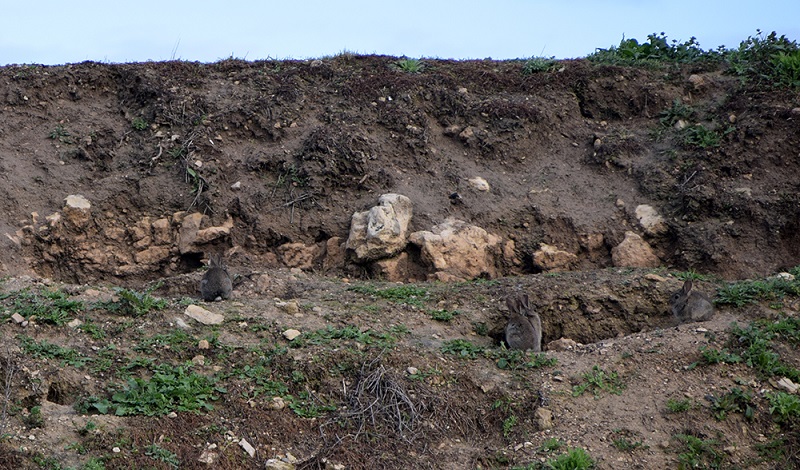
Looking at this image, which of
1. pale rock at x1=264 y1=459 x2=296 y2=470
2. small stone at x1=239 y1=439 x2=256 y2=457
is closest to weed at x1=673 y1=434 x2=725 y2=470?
pale rock at x1=264 y1=459 x2=296 y2=470

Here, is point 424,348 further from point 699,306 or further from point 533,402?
point 699,306

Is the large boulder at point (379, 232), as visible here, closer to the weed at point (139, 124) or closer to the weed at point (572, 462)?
the weed at point (139, 124)

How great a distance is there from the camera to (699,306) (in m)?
10.3

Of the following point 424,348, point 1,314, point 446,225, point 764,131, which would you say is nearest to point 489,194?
point 446,225

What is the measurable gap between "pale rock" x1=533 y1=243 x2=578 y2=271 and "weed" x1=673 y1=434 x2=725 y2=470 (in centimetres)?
539

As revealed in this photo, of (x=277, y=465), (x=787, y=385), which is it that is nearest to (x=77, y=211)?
(x=277, y=465)

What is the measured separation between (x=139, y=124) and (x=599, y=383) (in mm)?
8729

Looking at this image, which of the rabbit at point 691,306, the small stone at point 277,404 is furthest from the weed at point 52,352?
the rabbit at point 691,306

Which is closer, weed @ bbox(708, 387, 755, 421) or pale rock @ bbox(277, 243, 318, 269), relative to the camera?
weed @ bbox(708, 387, 755, 421)

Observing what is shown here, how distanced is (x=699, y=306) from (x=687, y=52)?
8.21m

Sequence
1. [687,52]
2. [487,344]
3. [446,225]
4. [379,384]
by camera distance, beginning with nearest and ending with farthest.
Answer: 1. [379,384]
2. [487,344]
3. [446,225]
4. [687,52]

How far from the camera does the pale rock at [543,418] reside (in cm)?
816

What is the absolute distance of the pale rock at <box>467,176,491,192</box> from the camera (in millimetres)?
14141

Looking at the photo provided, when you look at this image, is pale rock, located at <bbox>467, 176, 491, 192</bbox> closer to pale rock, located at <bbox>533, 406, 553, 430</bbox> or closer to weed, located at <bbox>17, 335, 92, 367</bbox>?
pale rock, located at <bbox>533, 406, 553, 430</bbox>
